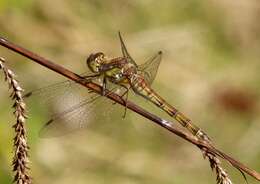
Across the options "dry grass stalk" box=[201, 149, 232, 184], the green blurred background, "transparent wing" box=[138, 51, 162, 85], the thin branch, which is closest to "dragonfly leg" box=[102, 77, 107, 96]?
the thin branch

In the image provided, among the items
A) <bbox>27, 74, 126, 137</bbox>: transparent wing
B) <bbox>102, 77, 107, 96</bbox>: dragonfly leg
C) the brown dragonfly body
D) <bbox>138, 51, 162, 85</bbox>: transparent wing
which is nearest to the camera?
<bbox>102, 77, 107, 96</bbox>: dragonfly leg

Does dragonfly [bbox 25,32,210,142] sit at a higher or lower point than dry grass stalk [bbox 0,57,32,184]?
higher

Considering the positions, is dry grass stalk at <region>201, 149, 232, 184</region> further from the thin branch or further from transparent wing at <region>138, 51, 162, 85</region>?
transparent wing at <region>138, 51, 162, 85</region>

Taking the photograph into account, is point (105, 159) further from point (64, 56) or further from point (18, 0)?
point (18, 0)

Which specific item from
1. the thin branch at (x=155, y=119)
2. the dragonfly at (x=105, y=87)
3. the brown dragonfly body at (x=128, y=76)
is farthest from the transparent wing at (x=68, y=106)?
the thin branch at (x=155, y=119)

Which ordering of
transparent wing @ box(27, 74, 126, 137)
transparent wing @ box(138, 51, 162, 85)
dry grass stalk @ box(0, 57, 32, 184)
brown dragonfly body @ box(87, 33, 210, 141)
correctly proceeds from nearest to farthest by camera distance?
dry grass stalk @ box(0, 57, 32, 184) → transparent wing @ box(27, 74, 126, 137) → brown dragonfly body @ box(87, 33, 210, 141) → transparent wing @ box(138, 51, 162, 85)

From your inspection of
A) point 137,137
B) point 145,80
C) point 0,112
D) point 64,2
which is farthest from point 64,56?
point 145,80

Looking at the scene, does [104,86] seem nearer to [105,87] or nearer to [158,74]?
[105,87]
